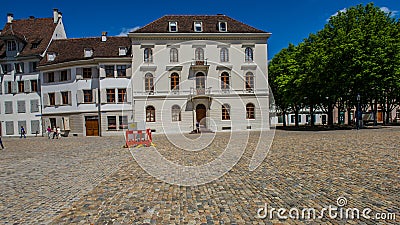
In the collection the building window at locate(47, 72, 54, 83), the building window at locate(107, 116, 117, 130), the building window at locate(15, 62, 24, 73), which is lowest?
the building window at locate(107, 116, 117, 130)

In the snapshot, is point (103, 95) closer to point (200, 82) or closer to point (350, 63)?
point (200, 82)

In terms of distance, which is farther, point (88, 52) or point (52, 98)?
point (52, 98)

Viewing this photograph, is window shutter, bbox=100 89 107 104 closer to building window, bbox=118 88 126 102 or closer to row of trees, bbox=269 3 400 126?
building window, bbox=118 88 126 102

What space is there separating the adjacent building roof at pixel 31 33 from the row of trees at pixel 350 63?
30509 mm

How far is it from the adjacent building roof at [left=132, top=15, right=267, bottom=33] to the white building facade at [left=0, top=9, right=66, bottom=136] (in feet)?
47.2

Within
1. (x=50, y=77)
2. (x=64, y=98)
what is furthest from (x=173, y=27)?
(x=50, y=77)

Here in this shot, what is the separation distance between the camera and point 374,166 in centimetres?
1006

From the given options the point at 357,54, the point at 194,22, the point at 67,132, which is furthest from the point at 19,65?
the point at 357,54

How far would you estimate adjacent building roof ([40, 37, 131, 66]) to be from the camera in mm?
38281

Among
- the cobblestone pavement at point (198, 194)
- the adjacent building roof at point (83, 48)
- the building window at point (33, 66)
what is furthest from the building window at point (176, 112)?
the cobblestone pavement at point (198, 194)

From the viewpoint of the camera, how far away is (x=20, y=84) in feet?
134

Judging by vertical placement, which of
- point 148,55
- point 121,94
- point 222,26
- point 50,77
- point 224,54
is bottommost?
point 121,94

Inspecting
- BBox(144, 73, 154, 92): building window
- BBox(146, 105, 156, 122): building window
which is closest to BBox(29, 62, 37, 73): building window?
BBox(144, 73, 154, 92): building window

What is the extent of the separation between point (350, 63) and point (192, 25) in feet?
59.9
